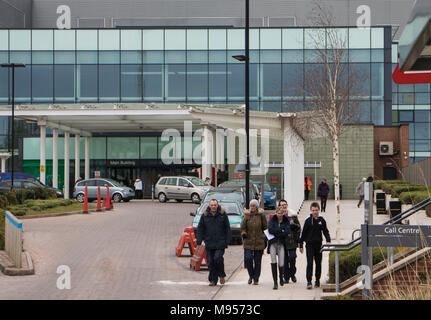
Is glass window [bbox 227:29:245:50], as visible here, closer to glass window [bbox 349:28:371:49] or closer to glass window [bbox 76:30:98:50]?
glass window [bbox 349:28:371:49]

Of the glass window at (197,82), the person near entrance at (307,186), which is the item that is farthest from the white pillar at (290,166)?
the glass window at (197,82)

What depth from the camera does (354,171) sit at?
171ft

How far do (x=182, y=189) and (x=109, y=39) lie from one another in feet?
65.4

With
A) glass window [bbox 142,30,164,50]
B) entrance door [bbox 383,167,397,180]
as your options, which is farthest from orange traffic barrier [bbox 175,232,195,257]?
glass window [bbox 142,30,164,50]

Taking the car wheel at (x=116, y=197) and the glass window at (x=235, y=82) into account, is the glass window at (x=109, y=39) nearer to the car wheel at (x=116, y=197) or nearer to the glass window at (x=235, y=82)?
the glass window at (x=235, y=82)

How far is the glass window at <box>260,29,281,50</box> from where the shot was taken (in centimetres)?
5675

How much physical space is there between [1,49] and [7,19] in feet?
29.1

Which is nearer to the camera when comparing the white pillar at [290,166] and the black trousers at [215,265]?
the black trousers at [215,265]

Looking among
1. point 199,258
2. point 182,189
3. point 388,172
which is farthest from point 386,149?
point 199,258

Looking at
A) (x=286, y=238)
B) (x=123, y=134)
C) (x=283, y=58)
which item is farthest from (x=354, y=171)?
(x=286, y=238)

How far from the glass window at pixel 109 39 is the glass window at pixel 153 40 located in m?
2.10

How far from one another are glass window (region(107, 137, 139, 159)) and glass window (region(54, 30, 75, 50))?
26.6ft

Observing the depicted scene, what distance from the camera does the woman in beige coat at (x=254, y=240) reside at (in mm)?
14383

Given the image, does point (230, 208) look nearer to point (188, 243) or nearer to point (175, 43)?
point (188, 243)
